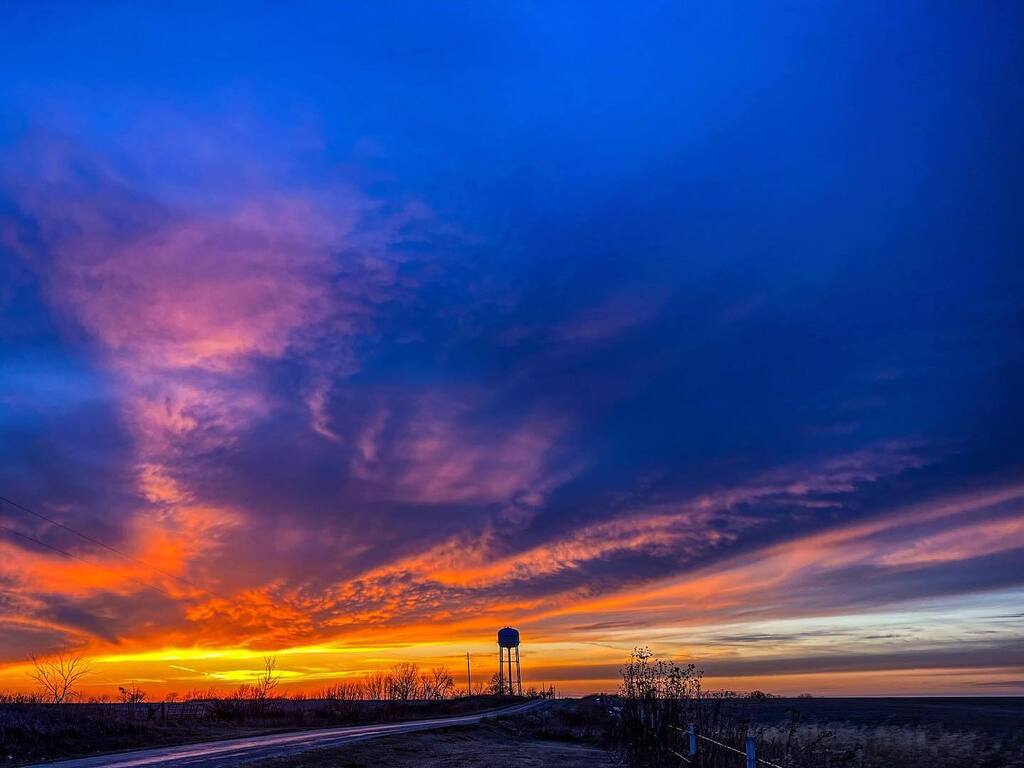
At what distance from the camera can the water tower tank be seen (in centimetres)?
13925

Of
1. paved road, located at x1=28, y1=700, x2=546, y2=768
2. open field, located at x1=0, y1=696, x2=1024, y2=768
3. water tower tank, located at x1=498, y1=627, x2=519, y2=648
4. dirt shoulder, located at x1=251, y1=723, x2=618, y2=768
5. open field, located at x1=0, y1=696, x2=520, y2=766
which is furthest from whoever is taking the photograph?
water tower tank, located at x1=498, y1=627, x2=519, y2=648

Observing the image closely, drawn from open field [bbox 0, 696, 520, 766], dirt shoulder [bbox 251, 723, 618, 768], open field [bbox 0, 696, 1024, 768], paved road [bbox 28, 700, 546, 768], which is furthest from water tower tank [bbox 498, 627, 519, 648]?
paved road [bbox 28, 700, 546, 768]

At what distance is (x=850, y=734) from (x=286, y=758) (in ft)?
153

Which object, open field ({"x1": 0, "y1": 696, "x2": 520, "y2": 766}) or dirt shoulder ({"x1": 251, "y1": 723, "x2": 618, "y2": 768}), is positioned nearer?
dirt shoulder ({"x1": 251, "y1": 723, "x2": 618, "y2": 768})

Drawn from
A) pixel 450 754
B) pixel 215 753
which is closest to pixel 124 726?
pixel 215 753

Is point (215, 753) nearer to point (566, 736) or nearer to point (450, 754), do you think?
point (450, 754)

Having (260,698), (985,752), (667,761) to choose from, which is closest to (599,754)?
(667,761)

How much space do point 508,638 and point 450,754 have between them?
106536mm

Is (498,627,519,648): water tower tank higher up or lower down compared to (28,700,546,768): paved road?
higher up

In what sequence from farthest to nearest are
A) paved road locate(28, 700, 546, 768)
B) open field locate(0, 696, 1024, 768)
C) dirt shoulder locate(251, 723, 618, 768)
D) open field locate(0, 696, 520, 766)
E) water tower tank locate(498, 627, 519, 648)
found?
water tower tank locate(498, 627, 519, 648)
open field locate(0, 696, 520, 766)
dirt shoulder locate(251, 723, 618, 768)
open field locate(0, 696, 1024, 768)
paved road locate(28, 700, 546, 768)

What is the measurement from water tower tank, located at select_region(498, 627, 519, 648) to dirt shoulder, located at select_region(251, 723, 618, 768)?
92.9 meters

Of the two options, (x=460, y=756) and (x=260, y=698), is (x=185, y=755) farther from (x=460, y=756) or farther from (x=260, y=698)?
(x=260, y=698)

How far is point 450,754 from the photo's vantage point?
119 ft

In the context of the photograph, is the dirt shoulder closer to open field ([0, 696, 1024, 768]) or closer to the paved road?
open field ([0, 696, 1024, 768])
